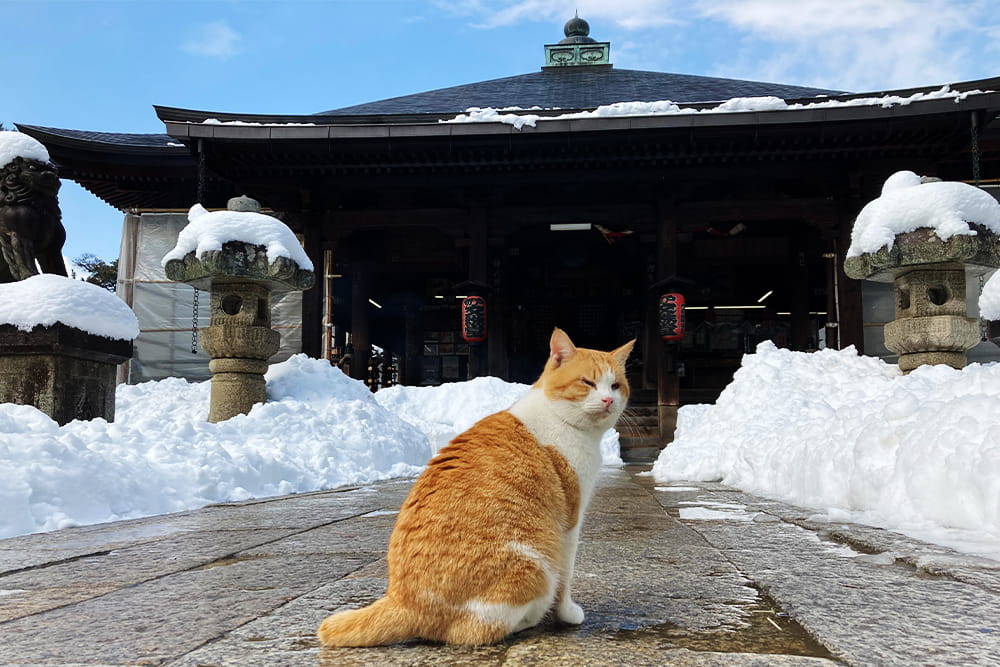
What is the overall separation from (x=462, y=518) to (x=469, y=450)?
8.7 inches

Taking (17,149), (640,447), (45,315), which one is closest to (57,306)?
(45,315)

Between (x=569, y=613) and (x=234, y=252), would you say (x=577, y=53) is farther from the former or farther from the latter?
(x=569, y=613)

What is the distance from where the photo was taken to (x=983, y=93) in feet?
33.2

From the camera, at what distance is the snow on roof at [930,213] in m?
7.79

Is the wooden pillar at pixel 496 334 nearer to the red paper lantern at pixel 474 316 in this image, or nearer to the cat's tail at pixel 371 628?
the red paper lantern at pixel 474 316

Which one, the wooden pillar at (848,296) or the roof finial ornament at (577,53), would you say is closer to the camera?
the wooden pillar at (848,296)

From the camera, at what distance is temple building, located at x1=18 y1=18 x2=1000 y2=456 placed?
11219 millimetres

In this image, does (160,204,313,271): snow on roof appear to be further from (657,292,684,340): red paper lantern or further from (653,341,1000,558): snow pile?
(657,292,684,340): red paper lantern

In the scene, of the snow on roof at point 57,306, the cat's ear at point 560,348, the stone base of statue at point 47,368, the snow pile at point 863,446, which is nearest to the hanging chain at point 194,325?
the snow on roof at point 57,306

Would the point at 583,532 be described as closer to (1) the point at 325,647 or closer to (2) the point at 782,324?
(1) the point at 325,647

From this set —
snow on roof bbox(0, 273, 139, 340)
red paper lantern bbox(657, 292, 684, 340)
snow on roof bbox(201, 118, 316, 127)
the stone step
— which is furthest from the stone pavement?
snow on roof bbox(201, 118, 316, 127)

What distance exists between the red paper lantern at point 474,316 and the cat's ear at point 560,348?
1044 cm

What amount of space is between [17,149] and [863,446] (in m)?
8.23

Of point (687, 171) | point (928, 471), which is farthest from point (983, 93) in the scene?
point (928, 471)
